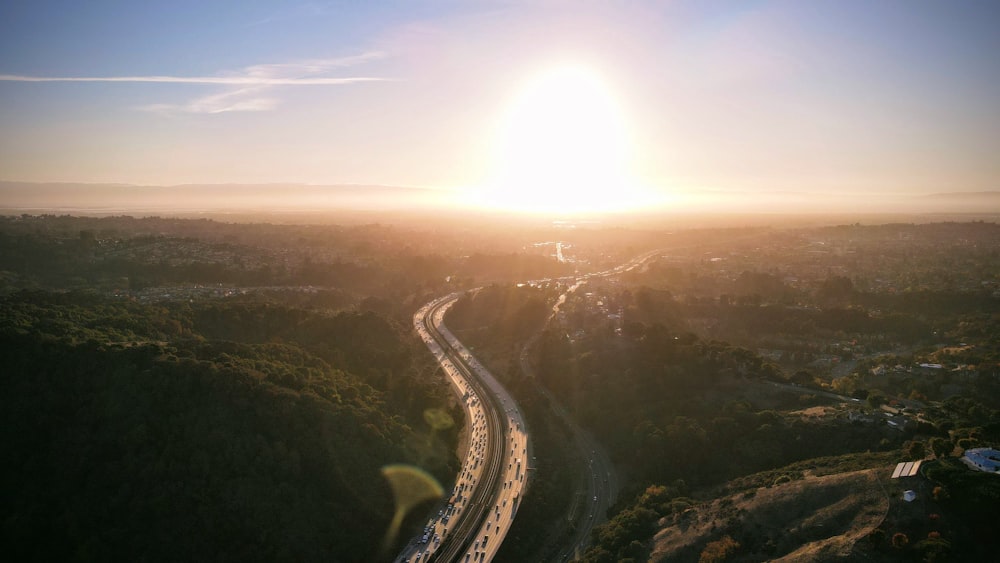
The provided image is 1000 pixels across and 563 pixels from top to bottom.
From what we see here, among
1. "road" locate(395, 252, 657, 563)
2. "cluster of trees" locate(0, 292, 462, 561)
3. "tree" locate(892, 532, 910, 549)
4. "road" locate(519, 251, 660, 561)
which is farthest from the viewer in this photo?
"road" locate(519, 251, 660, 561)

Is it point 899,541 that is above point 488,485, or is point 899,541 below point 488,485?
above

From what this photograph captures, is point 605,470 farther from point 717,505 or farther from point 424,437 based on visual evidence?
point 424,437

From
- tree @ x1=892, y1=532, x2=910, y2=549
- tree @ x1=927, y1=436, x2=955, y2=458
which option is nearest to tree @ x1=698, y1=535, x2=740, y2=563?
tree @ x1=892, y1=532, x2=910, y2=549

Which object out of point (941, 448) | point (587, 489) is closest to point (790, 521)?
point (941, 448)

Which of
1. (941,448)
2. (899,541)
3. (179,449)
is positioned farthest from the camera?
(179,449)

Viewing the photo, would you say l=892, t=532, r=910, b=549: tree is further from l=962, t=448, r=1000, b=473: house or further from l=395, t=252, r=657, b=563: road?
l=395, t=252, r=657, b=563: road

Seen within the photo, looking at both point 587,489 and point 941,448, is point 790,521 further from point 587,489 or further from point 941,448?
point 587,489

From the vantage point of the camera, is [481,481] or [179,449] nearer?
[179,449]
